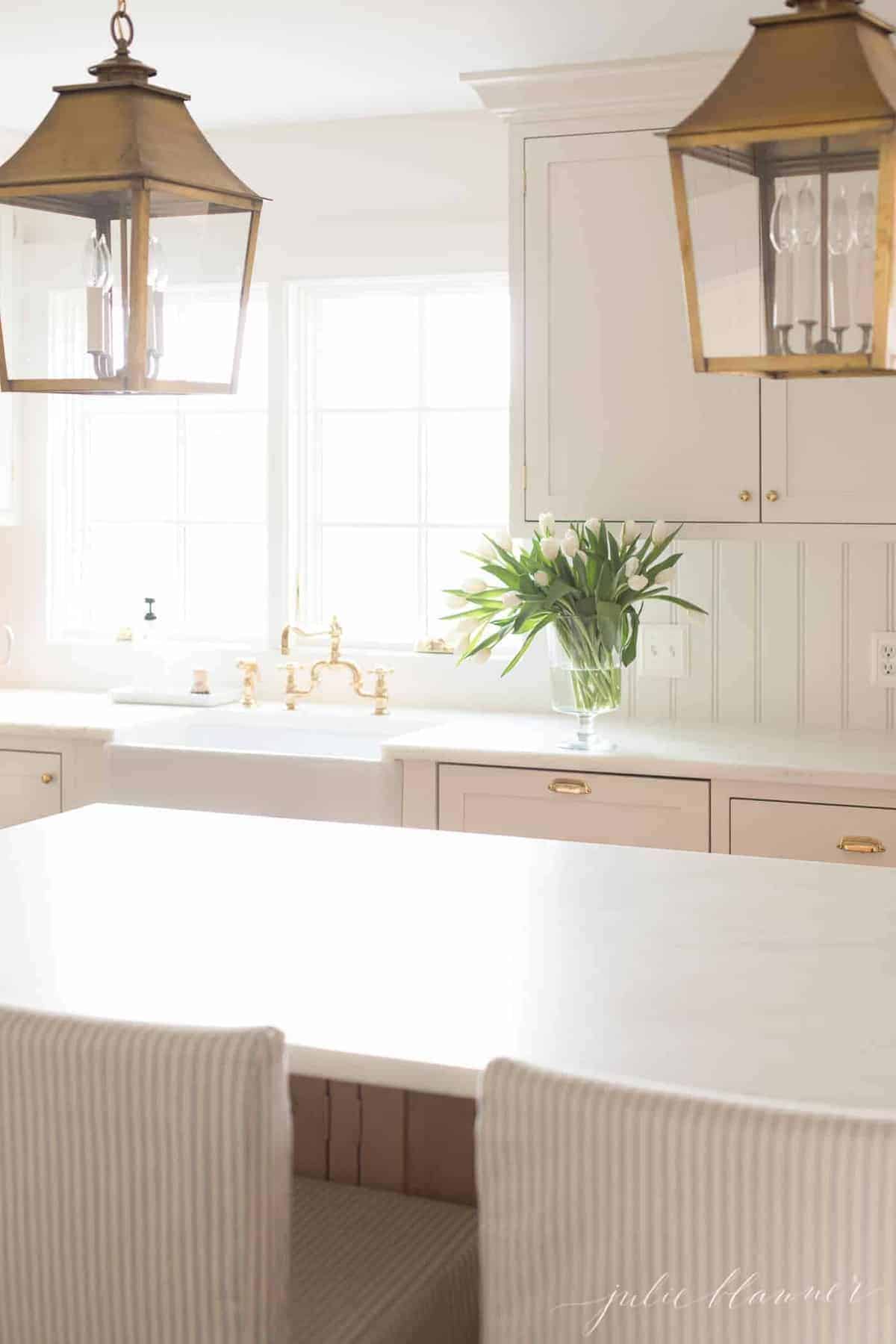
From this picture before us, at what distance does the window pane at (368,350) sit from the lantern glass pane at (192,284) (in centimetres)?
253

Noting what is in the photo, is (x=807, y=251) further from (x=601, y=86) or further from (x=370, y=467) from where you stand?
(x=370, y=467)

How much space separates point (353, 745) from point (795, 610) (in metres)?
1.15

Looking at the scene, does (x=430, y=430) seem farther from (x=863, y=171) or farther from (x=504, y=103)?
(x=863, y=171)

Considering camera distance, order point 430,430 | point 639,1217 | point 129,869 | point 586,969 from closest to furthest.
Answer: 1. point 639,1217
2. point 586,969
3. point 129,869
4. point 430,430

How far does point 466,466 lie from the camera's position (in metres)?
4.15

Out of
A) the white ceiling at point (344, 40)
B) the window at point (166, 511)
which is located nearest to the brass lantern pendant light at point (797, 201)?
the white ceiling at point (344, 40)

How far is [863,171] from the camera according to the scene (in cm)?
131

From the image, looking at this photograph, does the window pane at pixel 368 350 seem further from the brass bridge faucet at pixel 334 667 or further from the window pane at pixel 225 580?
the brass bridge faucet at pixel 334 667

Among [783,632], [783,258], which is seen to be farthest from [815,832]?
[783,258]

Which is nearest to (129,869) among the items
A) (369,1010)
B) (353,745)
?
(369,1010)

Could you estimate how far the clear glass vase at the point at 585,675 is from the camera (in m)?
3.47

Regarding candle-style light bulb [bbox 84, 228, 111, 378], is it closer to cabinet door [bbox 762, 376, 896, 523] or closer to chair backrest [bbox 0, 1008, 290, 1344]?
chair backrest [bbox 0, 1008, 290, 1344]

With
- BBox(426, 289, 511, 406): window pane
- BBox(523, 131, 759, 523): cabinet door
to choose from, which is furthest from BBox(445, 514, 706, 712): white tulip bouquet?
BBox(426, 289, 511, 406): window pane

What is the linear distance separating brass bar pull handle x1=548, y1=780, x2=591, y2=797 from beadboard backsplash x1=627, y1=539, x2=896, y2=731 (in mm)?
651
